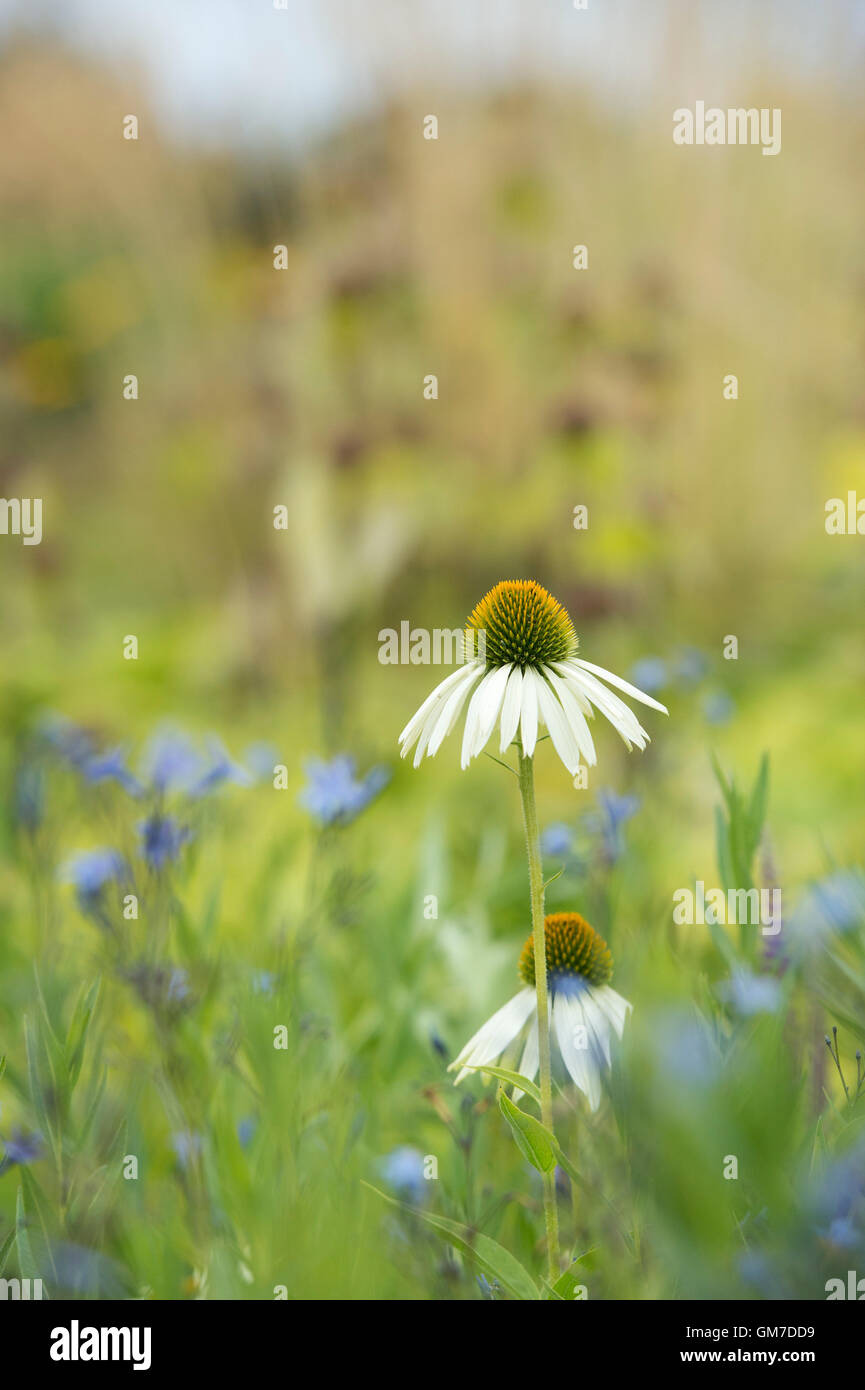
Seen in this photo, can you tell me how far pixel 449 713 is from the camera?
1.17ft

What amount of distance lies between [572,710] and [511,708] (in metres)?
0.02

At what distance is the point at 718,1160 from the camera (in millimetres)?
182

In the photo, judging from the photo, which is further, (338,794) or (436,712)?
(338,794)

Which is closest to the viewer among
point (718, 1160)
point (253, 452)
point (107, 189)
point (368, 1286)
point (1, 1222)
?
point (718, 1160)

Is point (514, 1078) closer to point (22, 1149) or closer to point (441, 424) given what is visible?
point (22, 1149)

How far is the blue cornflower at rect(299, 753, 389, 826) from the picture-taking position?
61cm

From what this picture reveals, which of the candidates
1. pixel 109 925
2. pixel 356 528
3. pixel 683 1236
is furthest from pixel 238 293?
pixel 683 1236

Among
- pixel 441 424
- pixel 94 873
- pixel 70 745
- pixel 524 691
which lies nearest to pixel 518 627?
pixel 524 691

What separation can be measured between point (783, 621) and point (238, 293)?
1209 mm

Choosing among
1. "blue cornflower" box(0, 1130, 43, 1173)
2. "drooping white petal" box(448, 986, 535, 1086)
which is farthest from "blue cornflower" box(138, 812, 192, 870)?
"drooping white petal" box(448, 986, 535, 1086)

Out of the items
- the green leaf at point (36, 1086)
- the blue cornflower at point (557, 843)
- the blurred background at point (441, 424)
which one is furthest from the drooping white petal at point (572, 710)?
the blurred background at point (441, 424)

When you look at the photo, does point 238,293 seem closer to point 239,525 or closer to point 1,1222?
point 239,525

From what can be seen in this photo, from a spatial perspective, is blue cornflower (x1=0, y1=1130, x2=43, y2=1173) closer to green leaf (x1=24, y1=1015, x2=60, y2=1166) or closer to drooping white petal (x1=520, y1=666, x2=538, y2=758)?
green leaf (x1=24, y1=1015, x2=60, y2=1166)

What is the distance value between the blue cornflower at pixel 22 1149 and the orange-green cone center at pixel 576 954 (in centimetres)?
22
